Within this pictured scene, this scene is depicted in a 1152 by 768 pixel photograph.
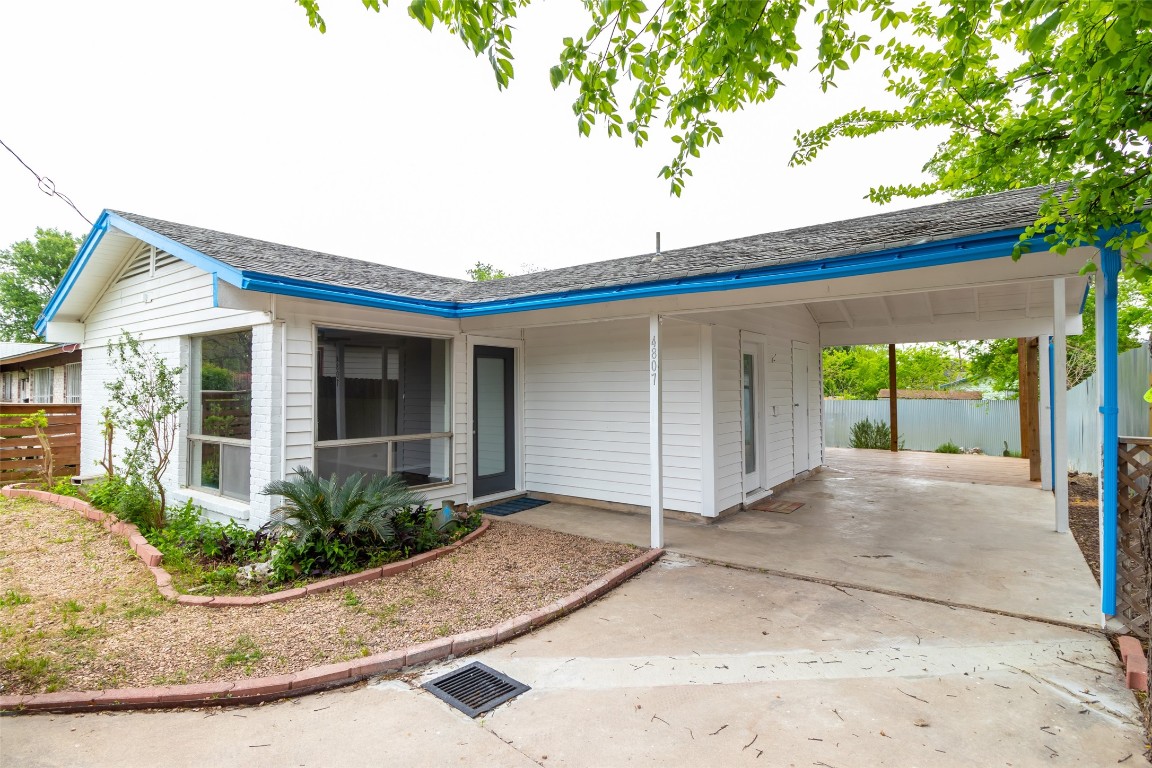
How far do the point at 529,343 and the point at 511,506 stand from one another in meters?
2.32

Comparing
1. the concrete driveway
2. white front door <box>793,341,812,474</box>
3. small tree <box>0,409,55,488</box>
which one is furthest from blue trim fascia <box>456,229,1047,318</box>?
small tree <box>0,409,55,488</box>

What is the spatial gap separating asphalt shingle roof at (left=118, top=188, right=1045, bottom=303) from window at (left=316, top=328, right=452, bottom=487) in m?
0.68

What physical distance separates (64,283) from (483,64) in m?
8.40

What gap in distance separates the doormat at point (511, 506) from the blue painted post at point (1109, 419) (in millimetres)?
5497

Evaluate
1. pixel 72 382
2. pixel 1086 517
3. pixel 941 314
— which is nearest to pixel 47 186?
pixel 72 382

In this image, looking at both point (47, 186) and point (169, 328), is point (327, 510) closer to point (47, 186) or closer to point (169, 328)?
point (169, 328)

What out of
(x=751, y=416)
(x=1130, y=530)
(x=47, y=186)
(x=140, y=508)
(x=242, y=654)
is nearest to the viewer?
(x=242, y=654)

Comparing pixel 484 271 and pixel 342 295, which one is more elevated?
pixel 484 271

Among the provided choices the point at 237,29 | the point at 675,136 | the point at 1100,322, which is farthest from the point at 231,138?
the point at 1100,322

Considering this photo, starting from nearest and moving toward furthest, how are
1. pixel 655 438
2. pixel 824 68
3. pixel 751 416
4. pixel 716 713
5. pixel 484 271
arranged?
pixel 716 713
pixel 824 68
pixel 655 438
pixel 751 416
pixel 484 271

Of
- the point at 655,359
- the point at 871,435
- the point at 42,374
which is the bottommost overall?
the point at 871,435

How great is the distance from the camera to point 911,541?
5715 mm

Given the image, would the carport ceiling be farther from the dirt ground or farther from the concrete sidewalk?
the concrete sidewalk

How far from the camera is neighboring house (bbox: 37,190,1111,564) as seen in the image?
4656 millimetres
